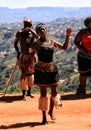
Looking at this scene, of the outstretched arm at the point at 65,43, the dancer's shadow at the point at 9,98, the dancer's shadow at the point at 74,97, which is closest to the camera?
the outstretched arm at the point at 65,43

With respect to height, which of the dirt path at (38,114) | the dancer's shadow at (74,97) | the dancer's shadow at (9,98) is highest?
the dirt path at (38,114)

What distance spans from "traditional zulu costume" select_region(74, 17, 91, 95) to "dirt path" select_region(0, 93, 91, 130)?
0.65m

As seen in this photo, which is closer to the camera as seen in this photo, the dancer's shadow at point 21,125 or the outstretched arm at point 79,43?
the dancer's shadow at point 21,125

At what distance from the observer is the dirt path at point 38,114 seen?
741 centimetres

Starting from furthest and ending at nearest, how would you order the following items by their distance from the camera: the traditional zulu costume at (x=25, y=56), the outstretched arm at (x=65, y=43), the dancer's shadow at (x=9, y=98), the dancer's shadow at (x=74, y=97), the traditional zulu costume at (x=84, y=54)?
the dancer's shadow at (x=9, y=98) → the dancer's shadow at (x=74, y=97) → the traditional zulu costume at (x=25, y=56) → the traditional zulu costume at (x=84, y=54) → the outstretched arm at (x=65, y=43)

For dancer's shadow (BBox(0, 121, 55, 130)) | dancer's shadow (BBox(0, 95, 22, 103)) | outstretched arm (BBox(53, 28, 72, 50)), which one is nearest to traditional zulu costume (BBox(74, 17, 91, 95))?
dancer's shadow (BBox(0, 95, 22, 103))

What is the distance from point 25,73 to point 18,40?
1.14 m

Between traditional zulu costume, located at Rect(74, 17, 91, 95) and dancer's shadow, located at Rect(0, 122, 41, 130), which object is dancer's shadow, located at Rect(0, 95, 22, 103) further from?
dancer's shadow, located at Rect(0, 122, 41, 130)

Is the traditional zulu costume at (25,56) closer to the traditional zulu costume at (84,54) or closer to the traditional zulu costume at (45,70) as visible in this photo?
the traditional zulu costume at (84,54)

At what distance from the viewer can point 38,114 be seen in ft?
30.2

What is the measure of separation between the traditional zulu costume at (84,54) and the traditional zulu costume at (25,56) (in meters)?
1.50

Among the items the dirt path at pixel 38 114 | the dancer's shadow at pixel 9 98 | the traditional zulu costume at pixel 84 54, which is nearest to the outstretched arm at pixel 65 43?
the dirt path at pixel 38 114

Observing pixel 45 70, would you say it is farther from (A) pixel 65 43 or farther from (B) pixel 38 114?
(B) pixel 38 114

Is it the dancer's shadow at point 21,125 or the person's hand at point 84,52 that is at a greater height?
the person's hand at point 84,52
